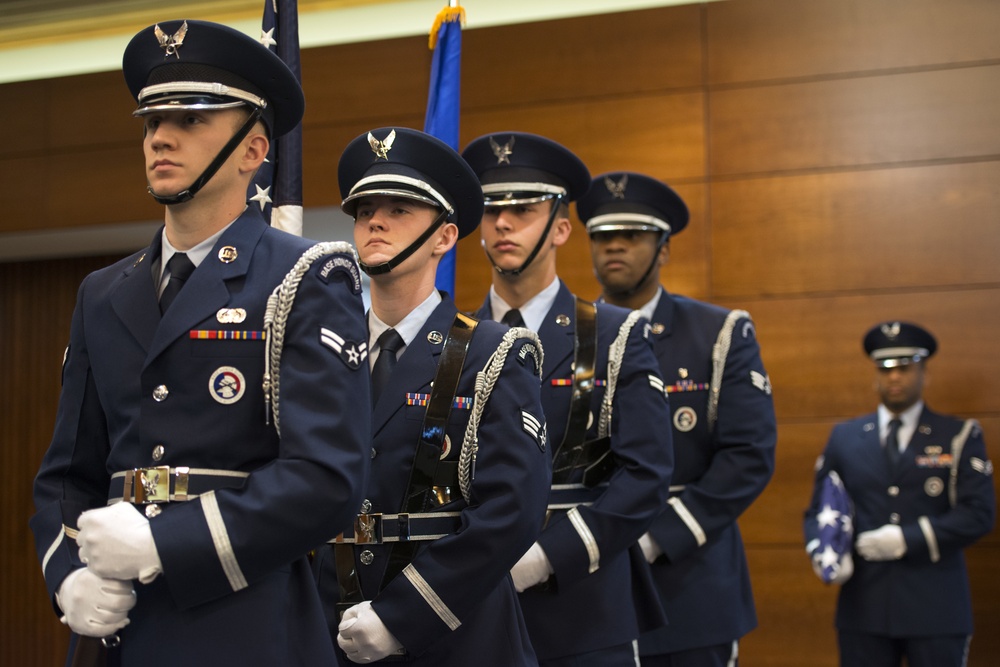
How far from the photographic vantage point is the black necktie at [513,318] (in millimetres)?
2906

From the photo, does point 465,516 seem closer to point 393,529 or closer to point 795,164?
point 393,529

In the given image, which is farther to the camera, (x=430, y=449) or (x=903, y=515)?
(x=903, y=515)

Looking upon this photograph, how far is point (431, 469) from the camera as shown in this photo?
7.36 feet

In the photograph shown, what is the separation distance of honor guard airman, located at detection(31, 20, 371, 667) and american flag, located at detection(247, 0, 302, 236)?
3.65ft

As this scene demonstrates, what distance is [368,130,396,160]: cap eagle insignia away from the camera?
2.51m

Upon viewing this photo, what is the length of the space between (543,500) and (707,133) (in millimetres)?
3926

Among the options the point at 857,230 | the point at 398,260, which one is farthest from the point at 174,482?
the point at 857,230

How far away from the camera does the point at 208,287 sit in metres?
1.76

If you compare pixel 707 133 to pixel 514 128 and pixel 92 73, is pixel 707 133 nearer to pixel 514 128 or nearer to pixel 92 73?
pixel 514 128

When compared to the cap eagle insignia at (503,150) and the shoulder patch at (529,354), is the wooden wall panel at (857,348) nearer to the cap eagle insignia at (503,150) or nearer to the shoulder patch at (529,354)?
the cap eagle insignia at (503,150)

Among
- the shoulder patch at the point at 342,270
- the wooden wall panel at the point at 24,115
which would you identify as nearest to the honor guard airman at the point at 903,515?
the shoulder patch at the point at 342,270

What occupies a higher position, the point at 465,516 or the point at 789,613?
the point at 465,516

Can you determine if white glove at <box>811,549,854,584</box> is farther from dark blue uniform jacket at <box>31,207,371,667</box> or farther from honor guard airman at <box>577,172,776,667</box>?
dark blue uniform jacket at <box>31,207,371,667</box>

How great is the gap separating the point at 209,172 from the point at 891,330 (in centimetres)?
407
